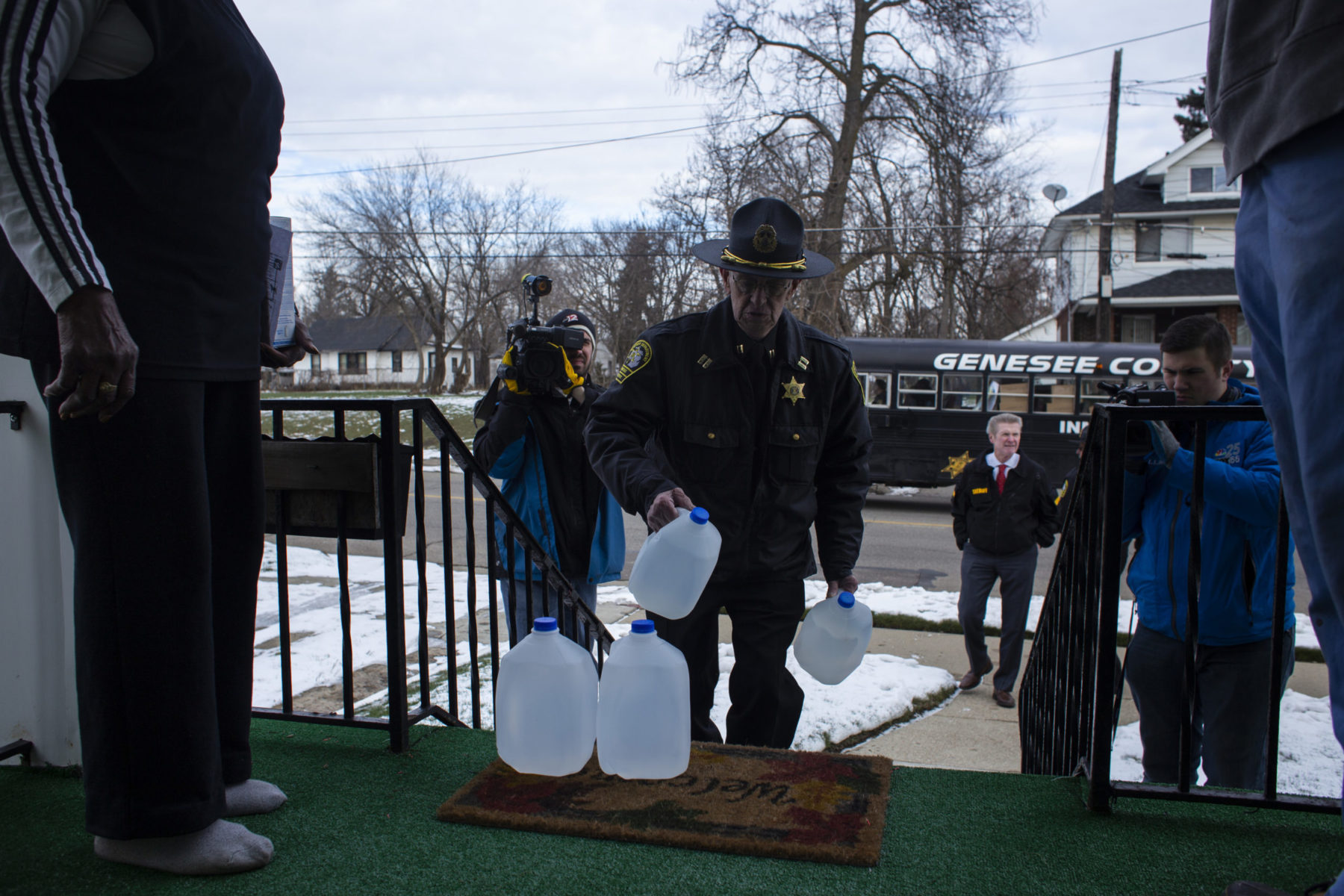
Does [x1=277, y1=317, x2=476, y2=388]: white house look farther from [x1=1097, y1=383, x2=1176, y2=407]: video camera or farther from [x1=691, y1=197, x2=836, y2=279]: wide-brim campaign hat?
[x1=1097, y1=383, x2=1176, y2=407]: video camera

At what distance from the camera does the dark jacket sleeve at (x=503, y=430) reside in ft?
12.7

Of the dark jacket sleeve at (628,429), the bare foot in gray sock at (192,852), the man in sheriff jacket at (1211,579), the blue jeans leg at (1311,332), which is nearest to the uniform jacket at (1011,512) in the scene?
the man in sheriff jacket at (1211,579)

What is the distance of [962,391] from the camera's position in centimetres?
1470

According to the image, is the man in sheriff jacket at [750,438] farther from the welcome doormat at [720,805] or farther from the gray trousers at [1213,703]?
the gray trousers at [1213,703]

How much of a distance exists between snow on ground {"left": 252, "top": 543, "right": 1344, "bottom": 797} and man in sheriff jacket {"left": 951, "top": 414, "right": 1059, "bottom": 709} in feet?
1.40

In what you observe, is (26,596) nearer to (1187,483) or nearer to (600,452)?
(600,452)

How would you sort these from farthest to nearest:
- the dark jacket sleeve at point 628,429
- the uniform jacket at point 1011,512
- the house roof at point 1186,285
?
the house roof at point 1186,285, the uniform jacket at point 1011,512, the dark jacket sleeve at point 628,429

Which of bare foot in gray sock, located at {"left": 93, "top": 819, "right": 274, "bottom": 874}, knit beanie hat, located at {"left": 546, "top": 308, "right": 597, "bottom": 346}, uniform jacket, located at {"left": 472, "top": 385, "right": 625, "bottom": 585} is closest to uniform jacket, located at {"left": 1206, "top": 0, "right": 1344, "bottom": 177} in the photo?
bare foot in gray sock, located at {"left": 93, "top": 819, "right": 274, "bottom": 874}

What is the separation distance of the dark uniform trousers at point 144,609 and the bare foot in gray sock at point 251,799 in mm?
280

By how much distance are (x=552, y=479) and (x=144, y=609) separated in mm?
2374

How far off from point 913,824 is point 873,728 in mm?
2828

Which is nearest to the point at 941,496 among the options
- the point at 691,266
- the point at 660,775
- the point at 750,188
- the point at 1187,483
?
the point at 750,188

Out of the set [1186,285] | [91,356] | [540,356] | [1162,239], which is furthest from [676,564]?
[1162,239]

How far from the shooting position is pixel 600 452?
2.81m
